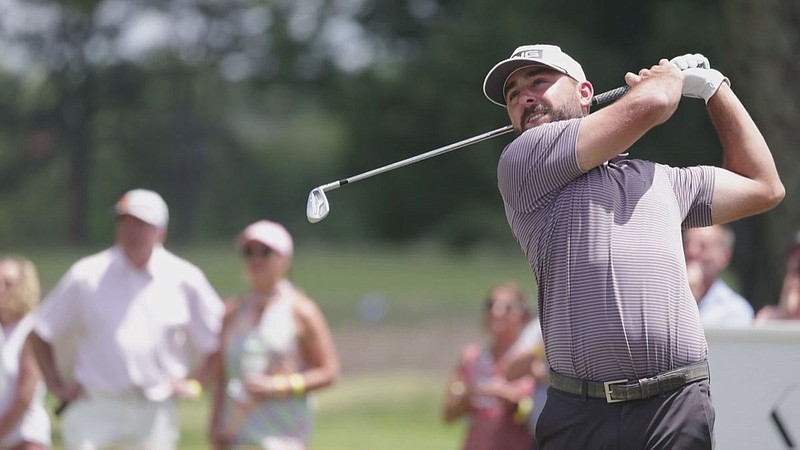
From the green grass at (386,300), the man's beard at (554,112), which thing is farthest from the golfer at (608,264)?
the green grass at (386,300)

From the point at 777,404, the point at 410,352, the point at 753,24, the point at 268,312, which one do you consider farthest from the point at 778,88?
the point at 410,352

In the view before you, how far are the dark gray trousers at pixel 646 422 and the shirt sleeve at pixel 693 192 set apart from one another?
0.51 meters

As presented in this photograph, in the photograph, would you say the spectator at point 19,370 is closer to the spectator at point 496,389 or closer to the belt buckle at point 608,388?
the spectator at point 496,389

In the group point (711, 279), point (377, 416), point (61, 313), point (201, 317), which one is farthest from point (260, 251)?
point (377, 416)

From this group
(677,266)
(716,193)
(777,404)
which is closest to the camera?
(677,266)

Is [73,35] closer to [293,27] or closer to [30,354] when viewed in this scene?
[293,27]

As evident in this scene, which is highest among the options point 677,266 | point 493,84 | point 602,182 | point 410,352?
point 493,84

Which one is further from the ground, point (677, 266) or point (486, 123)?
point (486, 123)

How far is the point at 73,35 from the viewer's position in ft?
97.5

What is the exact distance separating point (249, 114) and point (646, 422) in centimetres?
3120

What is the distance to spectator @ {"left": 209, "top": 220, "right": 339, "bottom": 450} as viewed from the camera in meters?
7.36

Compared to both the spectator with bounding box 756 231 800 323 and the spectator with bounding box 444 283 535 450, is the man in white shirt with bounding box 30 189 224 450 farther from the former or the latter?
the spectator with bounding box 756 231 800 323

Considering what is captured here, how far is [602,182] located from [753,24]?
21.9 ft

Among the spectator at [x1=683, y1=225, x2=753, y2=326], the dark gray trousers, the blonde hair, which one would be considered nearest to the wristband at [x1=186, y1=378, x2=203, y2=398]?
the blonde hair
